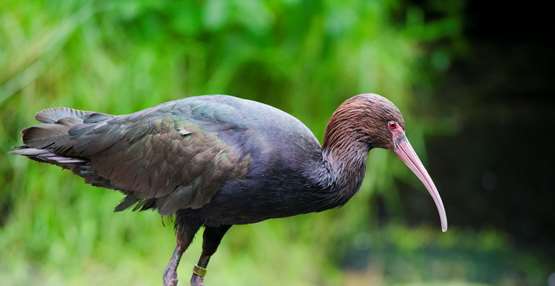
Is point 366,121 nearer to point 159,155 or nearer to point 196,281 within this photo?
point 159,155

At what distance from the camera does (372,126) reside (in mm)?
3717

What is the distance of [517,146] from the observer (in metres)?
9.77

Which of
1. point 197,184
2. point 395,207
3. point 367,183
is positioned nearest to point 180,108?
point 197,184

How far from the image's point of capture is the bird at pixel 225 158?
3.62 metres

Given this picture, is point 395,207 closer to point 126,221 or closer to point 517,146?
point 517,146

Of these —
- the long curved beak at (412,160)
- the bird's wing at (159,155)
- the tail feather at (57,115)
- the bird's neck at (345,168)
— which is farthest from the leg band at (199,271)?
the long curved beak at (412,160)

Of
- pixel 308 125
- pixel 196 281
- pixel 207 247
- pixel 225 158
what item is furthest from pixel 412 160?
pixel 308 125

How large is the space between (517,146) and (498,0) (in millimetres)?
2330

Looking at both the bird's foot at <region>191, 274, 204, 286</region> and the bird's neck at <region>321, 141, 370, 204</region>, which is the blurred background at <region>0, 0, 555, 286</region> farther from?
the bird's neck at <region>321, 141, 370, 204</region>

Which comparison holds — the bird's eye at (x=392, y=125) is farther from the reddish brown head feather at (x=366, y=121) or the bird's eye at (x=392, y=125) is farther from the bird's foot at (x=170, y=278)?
the bird's foot at (x=170, y=278)

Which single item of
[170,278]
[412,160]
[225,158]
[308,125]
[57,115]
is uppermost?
[308,125]

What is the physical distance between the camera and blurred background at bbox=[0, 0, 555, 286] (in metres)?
6.21

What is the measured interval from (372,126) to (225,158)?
63 centimetres

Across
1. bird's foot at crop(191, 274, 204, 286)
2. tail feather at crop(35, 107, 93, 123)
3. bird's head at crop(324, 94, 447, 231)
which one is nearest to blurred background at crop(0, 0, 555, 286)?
tail feather at crop(35, 107, 93, 123)
